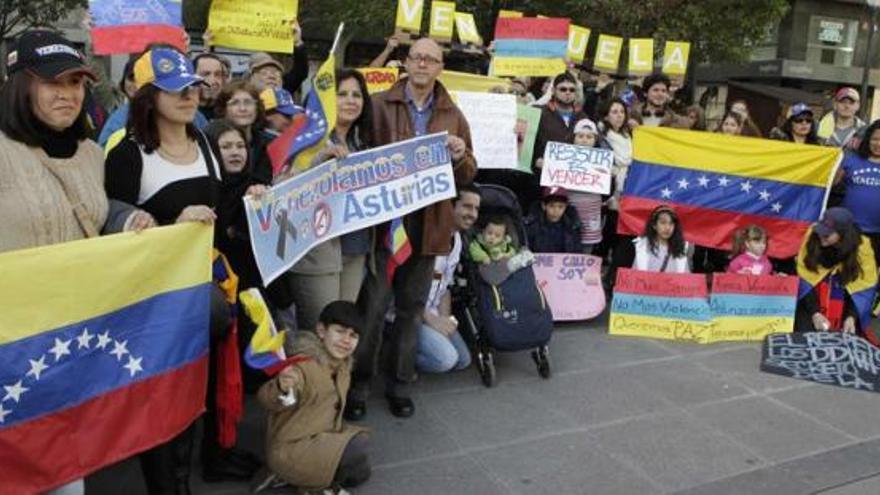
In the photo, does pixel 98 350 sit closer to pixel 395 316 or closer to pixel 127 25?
pixel 395 316

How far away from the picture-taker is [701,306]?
592 cm

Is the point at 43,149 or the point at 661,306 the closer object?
the point at 43,149

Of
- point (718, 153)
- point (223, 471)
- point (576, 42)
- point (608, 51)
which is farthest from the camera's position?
point (608, 51)

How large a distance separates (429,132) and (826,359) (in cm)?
327

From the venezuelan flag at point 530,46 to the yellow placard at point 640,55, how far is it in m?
1.57

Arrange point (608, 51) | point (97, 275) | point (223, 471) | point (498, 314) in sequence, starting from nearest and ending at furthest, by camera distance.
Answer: point (97, 275), point (223, 471), point (498, 314), point (608, 51)

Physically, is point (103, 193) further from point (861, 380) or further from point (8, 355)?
point (861, 380)

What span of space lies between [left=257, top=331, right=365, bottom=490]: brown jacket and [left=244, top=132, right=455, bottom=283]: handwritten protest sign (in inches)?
18.5

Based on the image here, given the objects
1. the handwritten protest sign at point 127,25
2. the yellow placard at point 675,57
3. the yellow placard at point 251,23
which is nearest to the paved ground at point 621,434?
the handwritten protest sign at point 127,25

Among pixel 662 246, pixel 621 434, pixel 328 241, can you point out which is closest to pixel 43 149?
pixel 328 241

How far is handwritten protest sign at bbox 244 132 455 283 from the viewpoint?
3408 mm

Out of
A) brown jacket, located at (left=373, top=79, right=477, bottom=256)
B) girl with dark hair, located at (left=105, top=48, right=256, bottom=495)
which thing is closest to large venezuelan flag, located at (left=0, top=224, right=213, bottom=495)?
girl with dark hair, located at (left=105, top=48, right=256, bottom=495)

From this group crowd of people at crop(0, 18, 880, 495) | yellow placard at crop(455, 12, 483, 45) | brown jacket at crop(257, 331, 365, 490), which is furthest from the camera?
yellow placard at crop(455, 12, 483, 45)

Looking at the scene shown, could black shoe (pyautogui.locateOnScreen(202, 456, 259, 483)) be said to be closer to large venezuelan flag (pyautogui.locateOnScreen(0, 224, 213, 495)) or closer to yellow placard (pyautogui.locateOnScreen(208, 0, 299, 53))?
large venezuelan flag (pyautogui.locateOnScreen(0, 224, 213, 495))
